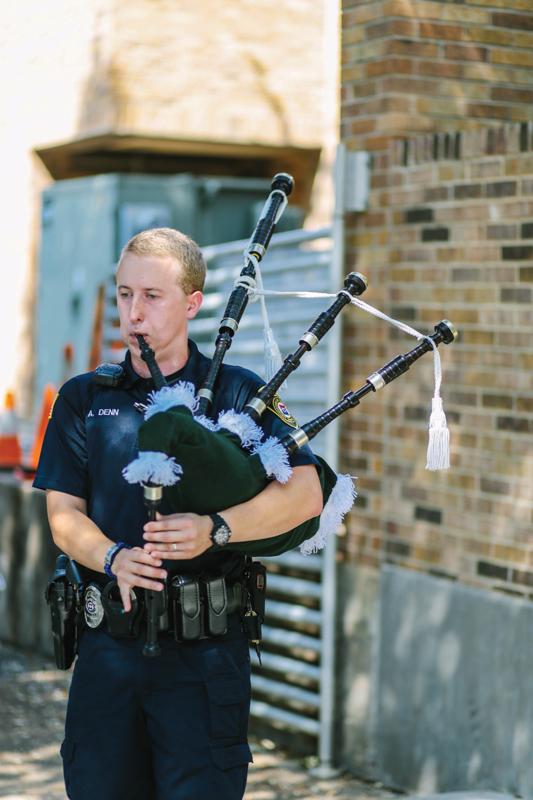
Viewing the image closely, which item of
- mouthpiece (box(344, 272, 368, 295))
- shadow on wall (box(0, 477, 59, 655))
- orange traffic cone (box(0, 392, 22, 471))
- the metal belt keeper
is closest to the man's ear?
mouthpiece (box(344, 272, 368, 295))

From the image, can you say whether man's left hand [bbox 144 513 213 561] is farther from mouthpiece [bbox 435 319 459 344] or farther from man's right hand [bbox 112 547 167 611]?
mouthpiece [bbox 435 319 459 344]

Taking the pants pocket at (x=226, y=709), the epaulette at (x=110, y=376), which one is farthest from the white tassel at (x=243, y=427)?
the pants pocket at (x=226, y=709)

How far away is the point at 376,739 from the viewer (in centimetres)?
616

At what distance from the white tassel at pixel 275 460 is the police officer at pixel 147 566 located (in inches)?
1.9

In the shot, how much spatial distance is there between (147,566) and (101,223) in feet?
32.6

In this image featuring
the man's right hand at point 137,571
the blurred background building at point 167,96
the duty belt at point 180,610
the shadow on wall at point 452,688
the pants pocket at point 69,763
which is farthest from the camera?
the blurred background building at point 167,96

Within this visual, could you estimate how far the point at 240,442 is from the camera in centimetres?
349

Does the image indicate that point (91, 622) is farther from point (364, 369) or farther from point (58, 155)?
point (58, 155)

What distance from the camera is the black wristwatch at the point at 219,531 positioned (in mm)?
3359

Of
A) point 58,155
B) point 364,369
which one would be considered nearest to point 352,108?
point 364,369

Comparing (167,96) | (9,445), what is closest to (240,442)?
(9,445)

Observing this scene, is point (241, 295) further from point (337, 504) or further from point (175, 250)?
point (337, 504)

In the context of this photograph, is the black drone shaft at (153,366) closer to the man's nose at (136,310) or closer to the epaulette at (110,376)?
the man's nose at (136,310)

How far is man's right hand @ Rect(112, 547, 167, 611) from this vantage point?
336 cm
